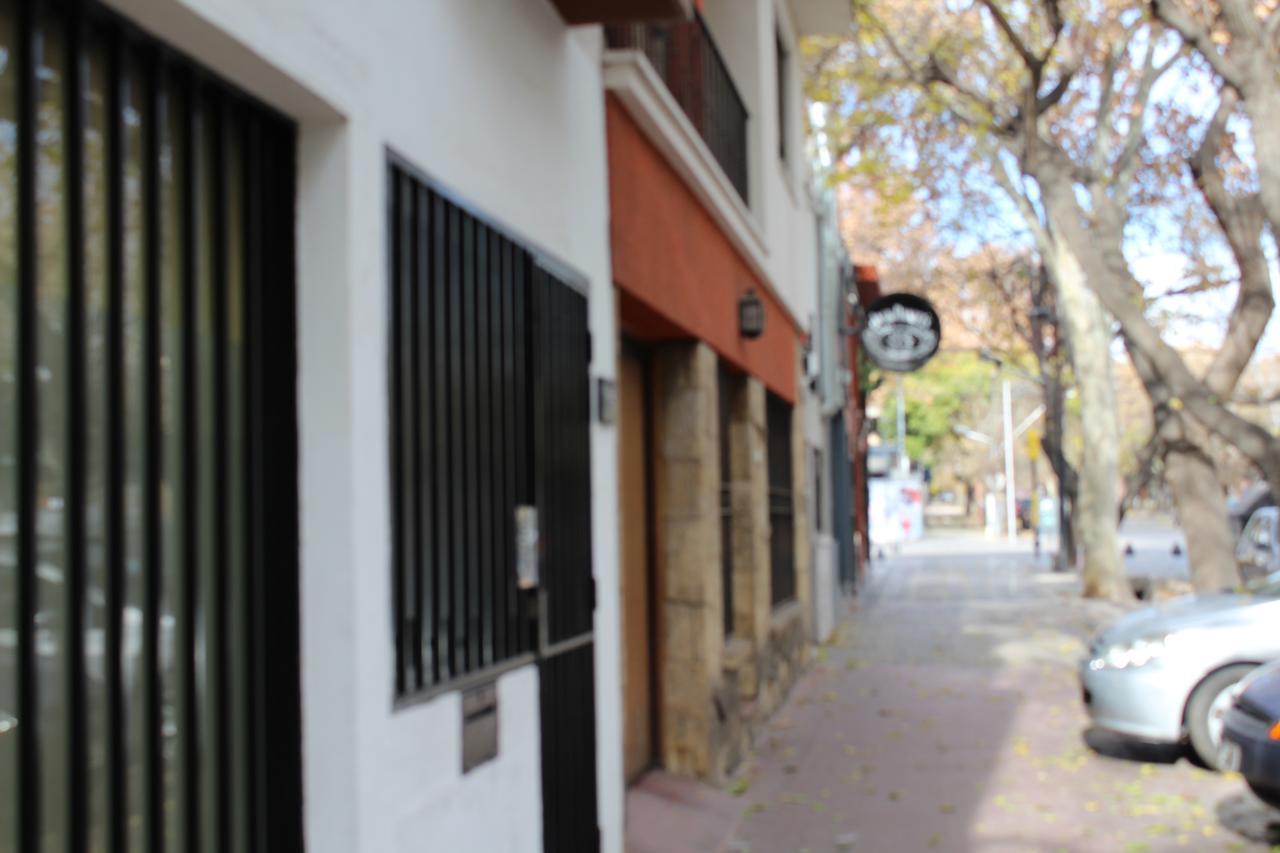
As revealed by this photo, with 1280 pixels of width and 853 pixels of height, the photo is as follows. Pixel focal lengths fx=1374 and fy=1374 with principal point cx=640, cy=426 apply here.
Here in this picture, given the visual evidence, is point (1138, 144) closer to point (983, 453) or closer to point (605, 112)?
point (605, 112)

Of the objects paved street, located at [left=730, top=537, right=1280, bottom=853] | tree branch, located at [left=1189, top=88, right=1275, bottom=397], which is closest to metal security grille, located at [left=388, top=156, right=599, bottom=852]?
paved street, located at [left=730, top=537, right=1280, bottom=853]

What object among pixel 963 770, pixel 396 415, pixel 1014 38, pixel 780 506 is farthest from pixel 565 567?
pixel 1014 38

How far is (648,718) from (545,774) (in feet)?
10.4

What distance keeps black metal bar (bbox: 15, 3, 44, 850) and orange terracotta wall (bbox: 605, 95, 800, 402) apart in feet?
12.9

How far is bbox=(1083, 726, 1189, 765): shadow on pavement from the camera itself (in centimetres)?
912

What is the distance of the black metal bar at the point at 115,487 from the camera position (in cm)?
272

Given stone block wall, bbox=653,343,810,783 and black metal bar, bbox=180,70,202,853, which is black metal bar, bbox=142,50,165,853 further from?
stone block wall, bbox=653,343,810,783

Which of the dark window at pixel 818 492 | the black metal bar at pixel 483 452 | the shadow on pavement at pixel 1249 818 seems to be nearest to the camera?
the black metal bar at pixel 483 452

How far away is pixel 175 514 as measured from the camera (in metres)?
2.98

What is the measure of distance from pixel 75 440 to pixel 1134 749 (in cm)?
846

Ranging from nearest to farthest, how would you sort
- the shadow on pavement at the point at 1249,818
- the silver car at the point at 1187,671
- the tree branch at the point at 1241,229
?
the shadow on pavement at the point at 1249,818, the silver car at the point at 1187,671, the tree branch at the point at 1241,229

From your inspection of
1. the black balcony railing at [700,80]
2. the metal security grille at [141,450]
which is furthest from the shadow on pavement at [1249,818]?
the metal security grille at [141,450]

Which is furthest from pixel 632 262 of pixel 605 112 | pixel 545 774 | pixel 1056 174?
pixel 1056 174

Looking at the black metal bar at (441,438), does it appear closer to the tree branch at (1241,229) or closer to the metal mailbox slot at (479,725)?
the metal mailbox slot at (479,725)
